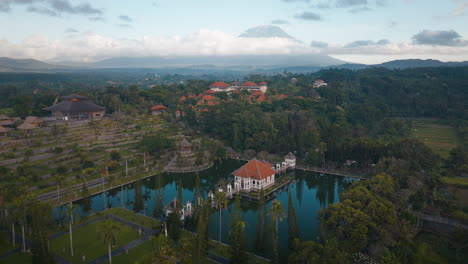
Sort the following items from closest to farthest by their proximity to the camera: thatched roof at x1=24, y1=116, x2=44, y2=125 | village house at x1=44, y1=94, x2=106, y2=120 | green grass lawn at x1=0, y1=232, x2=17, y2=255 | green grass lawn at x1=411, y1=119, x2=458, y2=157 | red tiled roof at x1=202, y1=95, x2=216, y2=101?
1. green grass lawn at x1=0, y1=232, x2=17, y2=255
2. thatched roof at x1=24, y1=116, x2=44, y2=125
3. green grass lawn at x1=411, y1=119, x2=458, y2=157
4. village house at x1=44, y1=94, x2=106, y2=120
5. red tiled roof at x1=202, y1=95, x2=216, y2=101

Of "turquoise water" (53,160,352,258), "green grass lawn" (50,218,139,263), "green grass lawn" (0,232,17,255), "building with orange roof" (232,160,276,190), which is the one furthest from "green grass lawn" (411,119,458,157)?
"green grass lawn" (0,232,17,255)

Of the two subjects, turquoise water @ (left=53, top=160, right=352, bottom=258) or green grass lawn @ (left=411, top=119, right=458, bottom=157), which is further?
green grass lawn @ (left=411, top=119, right=458, bottom=157)

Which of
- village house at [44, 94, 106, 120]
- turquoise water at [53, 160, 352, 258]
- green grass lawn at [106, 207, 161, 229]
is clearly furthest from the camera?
village house at [44, 94, 106, 120]

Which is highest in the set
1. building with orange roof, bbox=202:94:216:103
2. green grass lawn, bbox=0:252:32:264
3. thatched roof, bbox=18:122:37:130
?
building with orange roof, bbox=202:94:216:103

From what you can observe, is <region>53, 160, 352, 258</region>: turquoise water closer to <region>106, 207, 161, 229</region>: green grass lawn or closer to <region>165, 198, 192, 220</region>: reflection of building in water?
<region>106, 207, 161, 229</region>: green grass lawn

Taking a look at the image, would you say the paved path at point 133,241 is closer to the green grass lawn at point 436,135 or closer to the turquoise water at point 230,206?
the turquoise water at point 230,206

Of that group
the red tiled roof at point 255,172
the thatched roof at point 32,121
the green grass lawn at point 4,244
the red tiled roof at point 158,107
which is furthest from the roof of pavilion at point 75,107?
the green grass lawn at point 4,244

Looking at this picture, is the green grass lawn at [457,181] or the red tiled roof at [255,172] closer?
the green grass lawn at [457,181]

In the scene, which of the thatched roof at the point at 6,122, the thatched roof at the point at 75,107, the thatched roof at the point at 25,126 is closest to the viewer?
the thatched roof at the point at 25,126
